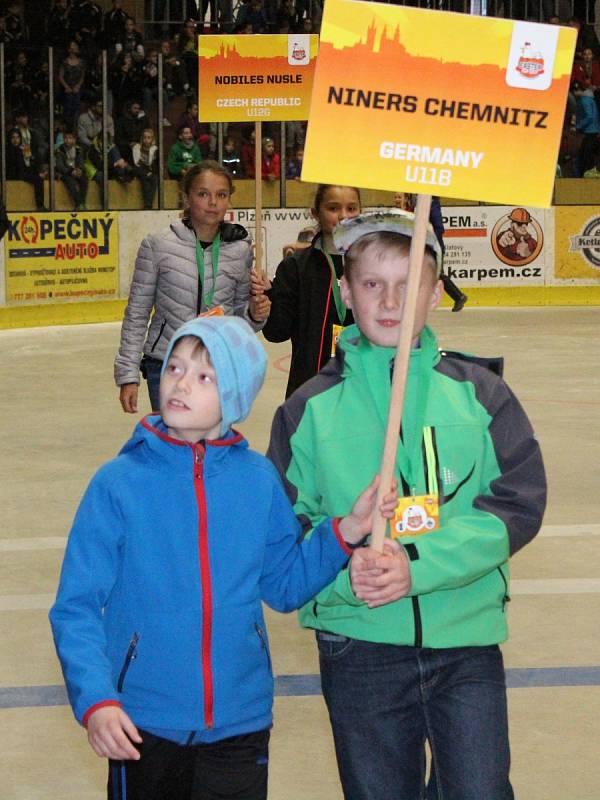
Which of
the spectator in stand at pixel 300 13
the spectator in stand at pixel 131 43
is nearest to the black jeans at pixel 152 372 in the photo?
the spectator in stand at pixel 131 43

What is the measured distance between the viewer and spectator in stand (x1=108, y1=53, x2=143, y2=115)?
69.6ft

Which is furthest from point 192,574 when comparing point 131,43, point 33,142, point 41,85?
point 131,43

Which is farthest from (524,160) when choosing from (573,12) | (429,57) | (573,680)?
(573,12)

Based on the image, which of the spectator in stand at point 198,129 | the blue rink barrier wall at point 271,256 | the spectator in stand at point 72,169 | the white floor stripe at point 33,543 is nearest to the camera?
the white floor stripe at point 33,543

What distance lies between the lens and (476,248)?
20.4 meters

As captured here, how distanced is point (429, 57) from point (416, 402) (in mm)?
639

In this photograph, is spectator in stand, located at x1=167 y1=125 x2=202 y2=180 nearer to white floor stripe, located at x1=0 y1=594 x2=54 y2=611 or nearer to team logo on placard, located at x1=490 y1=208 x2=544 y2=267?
team logo on placard, located at x1=490 y1=208 x2=544 y2=267

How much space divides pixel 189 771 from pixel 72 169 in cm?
1734

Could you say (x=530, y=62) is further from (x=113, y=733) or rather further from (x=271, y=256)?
(x=271, y=256)

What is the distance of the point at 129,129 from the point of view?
68.2ft

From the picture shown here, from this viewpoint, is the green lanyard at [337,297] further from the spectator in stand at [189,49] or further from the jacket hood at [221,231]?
the spectator in stand at [189,49]

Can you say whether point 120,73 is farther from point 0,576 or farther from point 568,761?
point 568,761

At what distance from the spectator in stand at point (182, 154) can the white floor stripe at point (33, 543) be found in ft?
46.3

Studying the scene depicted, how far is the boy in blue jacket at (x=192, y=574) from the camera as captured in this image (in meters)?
2.72
